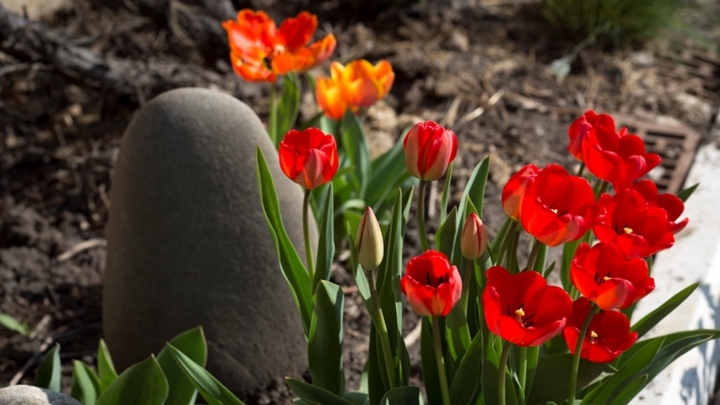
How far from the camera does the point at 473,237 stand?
1532mm

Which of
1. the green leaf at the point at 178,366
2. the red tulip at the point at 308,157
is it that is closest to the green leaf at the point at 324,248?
the red tulip at the point at 308,157

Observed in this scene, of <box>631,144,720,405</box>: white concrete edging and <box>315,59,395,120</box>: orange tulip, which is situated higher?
<box>315,59,395,120</box>: orange tulip

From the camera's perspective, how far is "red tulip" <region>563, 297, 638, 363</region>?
1550mm

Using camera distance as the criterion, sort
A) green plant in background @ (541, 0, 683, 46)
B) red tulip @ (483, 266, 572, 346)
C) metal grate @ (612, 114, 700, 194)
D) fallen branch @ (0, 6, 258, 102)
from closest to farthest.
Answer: red tulip @ (483, 266, 572, 346), fallen branch @ (0, 6, 258, 102), metal grate @ (612, 114, 700, 194), green plant in background @ (541, 0, 683, 46)

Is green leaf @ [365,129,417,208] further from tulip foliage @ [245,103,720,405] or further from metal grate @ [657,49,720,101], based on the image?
metal grate @ [657,49,720,101]

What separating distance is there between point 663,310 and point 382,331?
1.70 ft

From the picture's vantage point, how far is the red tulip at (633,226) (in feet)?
4.86

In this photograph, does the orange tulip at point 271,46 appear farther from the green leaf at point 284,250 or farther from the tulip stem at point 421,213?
the tulip stem at point 421,213

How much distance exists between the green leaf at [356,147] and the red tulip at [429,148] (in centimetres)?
106

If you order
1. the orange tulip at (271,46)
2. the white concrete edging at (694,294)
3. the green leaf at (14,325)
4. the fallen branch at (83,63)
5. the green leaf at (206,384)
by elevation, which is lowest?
the green leaf at (14,325)

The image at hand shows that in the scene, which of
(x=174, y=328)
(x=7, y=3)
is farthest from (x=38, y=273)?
(x=7, y=3)

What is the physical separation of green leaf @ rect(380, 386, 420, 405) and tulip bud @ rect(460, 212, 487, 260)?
0.30 metres

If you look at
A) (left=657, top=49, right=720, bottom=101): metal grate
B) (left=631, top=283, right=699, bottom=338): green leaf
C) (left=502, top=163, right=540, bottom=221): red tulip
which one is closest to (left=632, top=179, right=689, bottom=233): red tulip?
(left=631, top=283, right=699, bottom=338): green leaf

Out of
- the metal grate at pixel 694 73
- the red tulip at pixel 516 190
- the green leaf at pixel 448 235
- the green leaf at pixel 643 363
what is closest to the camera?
the red tulip at pixel 516 190
